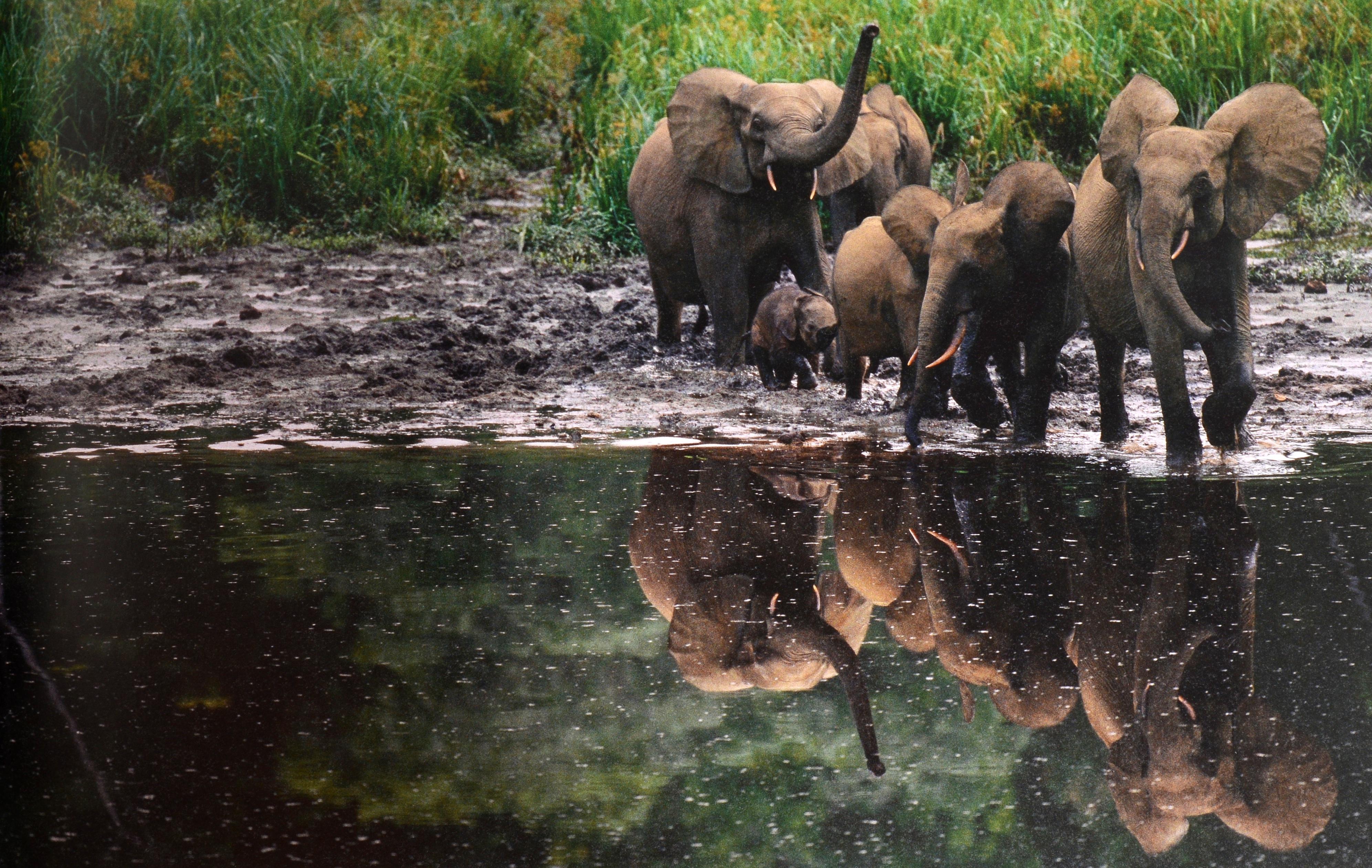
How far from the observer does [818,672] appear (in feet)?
14.2

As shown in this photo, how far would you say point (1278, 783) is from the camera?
3562 millimetres

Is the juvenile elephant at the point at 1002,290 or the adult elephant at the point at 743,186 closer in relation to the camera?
the juvenile elephant at the point at 1002,290

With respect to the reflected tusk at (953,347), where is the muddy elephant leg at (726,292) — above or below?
below

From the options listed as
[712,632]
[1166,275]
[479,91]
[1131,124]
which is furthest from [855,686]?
[479,91]

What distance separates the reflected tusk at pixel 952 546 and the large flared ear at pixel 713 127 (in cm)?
458

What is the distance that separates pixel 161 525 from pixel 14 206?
871cm

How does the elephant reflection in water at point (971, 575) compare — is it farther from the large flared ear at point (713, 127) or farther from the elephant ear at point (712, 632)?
the large flared ear at point (713, 127)

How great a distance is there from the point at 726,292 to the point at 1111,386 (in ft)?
10.3

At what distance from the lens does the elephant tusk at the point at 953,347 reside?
296 inches

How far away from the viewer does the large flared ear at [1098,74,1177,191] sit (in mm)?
6895

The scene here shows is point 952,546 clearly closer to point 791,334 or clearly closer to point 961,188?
point 961,188

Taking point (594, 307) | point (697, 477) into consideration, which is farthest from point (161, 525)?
point (594, 307)

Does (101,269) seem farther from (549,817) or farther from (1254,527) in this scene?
(549,817)

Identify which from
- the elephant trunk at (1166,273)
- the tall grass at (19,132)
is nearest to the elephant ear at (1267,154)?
the elephant trunk at (1166,273)
